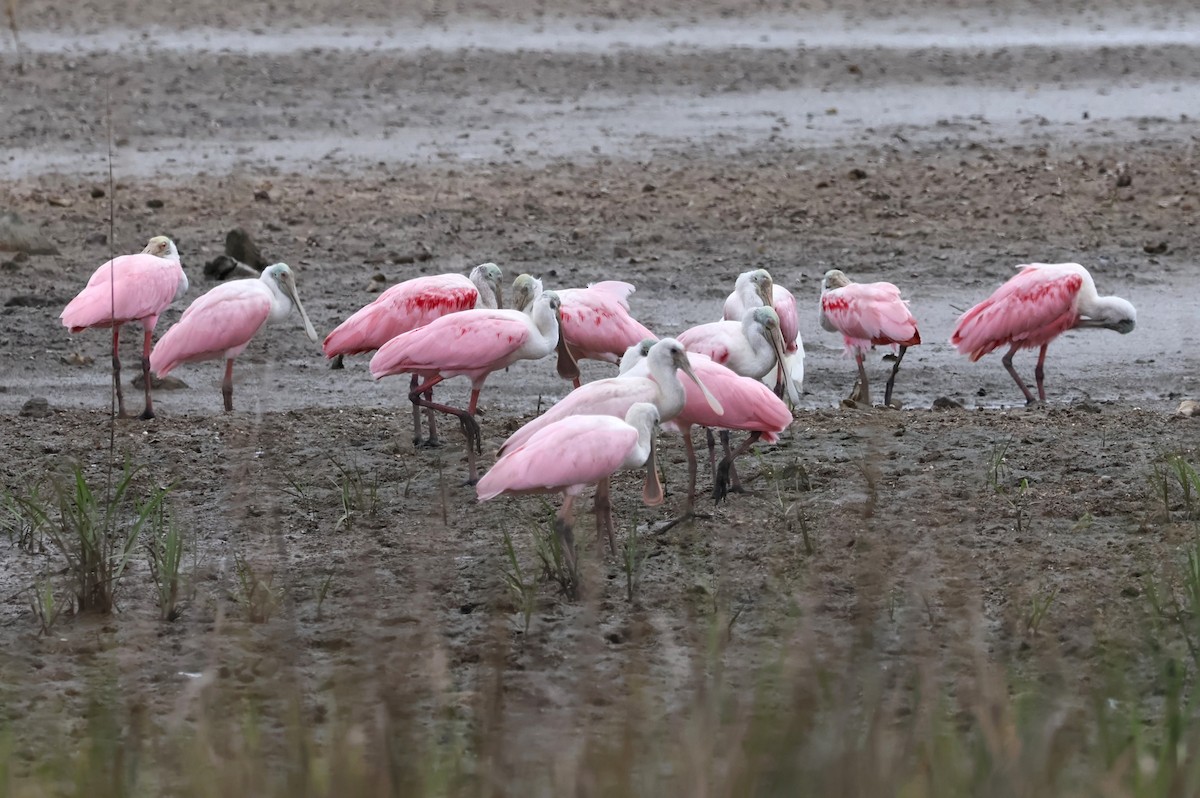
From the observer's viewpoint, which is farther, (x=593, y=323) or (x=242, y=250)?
(x=242, y=250)

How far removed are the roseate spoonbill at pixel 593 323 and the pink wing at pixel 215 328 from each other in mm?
1184

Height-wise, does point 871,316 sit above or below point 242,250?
below

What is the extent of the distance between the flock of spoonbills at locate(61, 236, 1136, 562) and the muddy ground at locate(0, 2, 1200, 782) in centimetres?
27

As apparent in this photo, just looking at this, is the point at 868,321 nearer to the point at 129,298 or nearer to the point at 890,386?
the point at 890,386

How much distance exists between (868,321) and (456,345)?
2198 mm

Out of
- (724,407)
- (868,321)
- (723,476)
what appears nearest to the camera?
(724,407)

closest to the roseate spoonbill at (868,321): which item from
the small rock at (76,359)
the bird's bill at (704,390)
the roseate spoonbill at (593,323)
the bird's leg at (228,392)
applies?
the roseate spoonbill at (593,323)

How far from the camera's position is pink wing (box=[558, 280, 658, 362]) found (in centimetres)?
741

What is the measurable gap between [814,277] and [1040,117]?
5272mm

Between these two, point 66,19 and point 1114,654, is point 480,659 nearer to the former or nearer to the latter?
point 1114,654

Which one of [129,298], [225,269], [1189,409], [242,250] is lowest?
[1189,409]

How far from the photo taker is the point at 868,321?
8.22 m

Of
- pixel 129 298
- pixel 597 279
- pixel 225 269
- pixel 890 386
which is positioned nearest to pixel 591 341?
pixel 890 386

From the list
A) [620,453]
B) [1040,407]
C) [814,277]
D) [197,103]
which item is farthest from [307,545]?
[197,103]
